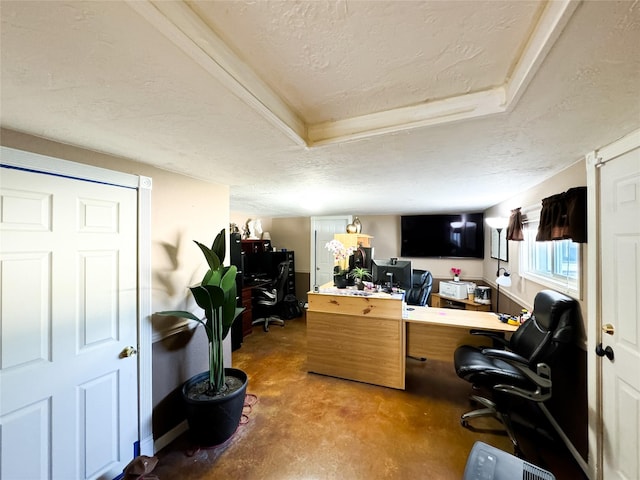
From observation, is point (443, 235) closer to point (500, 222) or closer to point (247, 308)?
point (500, 222)

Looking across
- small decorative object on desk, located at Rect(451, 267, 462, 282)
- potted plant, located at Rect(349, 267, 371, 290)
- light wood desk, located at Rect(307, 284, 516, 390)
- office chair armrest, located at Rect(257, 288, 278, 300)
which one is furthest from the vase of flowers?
small decorative object on desk, located at Rect(451, 267, 462, 282)

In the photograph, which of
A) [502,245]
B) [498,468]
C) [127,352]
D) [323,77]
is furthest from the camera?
[502,245]

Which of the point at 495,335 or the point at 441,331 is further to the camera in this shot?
the point at 441,331

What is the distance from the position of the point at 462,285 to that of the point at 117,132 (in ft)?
15.3

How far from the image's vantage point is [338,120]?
127cm

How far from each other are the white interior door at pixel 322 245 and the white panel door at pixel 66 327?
→ 3795mm

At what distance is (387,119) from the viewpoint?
117 cm

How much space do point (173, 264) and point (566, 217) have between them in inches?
114

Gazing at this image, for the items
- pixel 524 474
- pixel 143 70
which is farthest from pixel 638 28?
pixel 524 474

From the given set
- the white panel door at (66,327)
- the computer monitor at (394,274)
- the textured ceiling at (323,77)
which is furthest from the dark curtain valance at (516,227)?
the white panel door at (66,327)

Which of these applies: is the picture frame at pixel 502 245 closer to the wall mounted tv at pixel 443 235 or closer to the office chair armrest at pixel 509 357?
the wall mounted tv at pixel 443 235

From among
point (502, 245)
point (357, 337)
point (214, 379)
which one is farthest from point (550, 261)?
point (214, 379)

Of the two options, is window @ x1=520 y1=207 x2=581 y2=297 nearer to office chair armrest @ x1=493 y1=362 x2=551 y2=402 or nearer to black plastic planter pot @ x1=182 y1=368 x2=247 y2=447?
office chair armrest @ x1=493 y1=362 x2=551 y2=402

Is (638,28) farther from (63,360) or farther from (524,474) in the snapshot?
(63,360)
